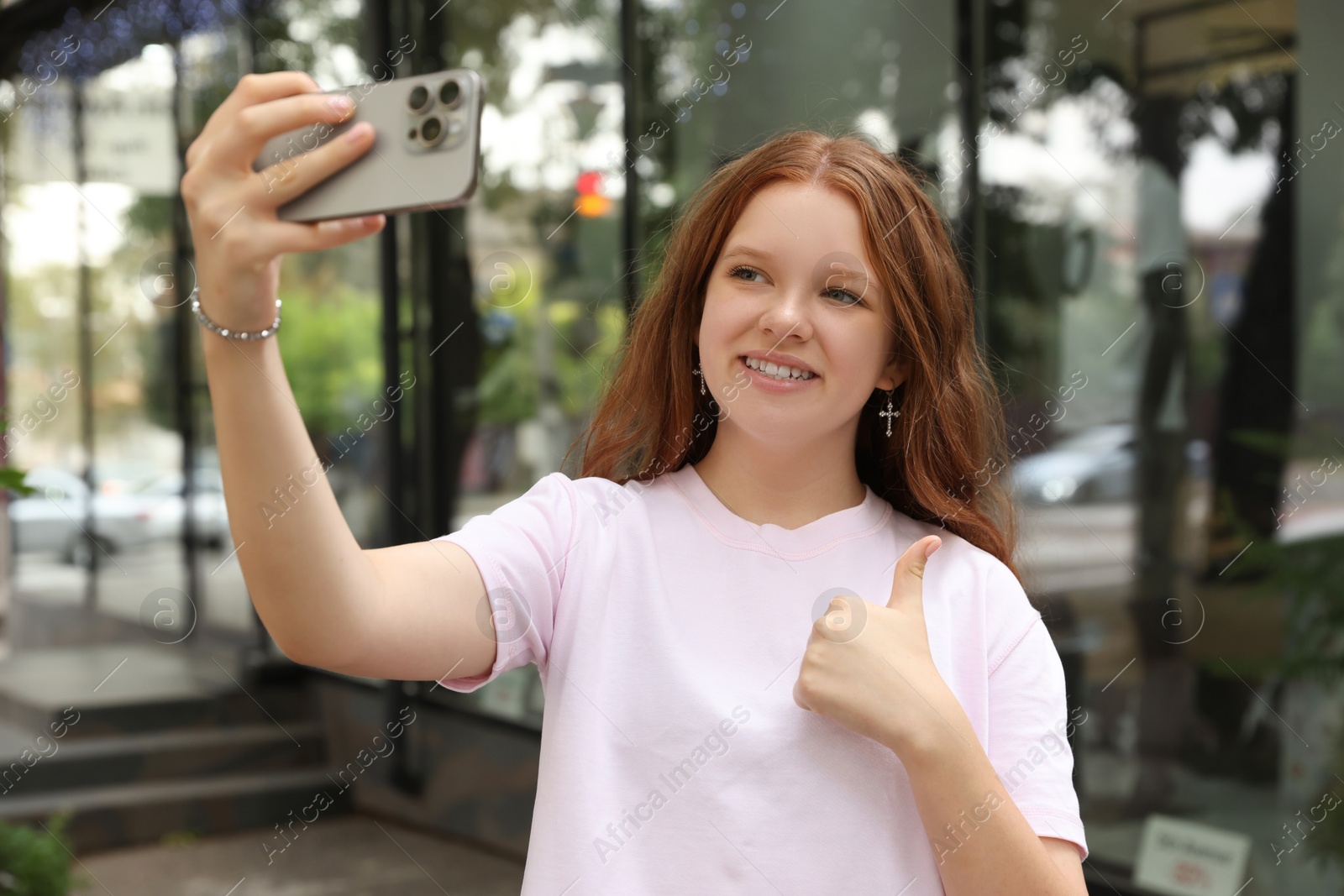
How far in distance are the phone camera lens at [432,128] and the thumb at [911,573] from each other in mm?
679

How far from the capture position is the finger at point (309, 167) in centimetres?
84

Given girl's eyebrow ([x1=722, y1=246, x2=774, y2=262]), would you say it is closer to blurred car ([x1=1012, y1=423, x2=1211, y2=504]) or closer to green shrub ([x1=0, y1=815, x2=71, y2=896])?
blurred car ([x1=1012, y1=423, x2=1211, y2=504])

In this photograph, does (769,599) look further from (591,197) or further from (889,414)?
(591,197)

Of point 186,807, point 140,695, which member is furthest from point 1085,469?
point 140,695

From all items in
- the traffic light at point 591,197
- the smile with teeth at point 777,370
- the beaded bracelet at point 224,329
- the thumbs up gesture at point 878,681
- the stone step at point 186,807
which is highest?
the traffic light at point 591,197

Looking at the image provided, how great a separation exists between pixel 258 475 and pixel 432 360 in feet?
16.6

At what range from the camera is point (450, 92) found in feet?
2.75

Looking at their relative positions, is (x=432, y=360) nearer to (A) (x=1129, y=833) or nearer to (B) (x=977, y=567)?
(A) (x=1129, y=833)

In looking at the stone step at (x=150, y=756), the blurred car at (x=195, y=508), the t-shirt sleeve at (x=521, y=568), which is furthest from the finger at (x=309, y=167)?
the blurred car at (x=195, y=508)

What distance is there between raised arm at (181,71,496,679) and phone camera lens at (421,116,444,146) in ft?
0.15

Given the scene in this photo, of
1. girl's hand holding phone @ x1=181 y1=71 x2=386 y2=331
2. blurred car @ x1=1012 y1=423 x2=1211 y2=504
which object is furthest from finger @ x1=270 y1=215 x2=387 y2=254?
blurred car @ x1=1012 y1=423 x2=1211 y2=504

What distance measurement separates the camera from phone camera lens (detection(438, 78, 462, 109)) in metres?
0.84

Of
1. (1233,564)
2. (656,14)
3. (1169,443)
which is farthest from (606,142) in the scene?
(1233,564)

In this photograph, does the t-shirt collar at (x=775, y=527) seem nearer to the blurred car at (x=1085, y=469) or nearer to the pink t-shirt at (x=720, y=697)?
the pink t-shirt at (x=720, y=697)
